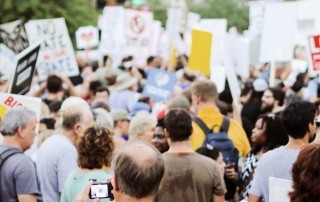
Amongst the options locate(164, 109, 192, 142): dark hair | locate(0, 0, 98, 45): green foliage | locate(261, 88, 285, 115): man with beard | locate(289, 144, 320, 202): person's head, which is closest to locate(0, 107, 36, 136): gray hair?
locate(164, 109, 192, 142): dark hair

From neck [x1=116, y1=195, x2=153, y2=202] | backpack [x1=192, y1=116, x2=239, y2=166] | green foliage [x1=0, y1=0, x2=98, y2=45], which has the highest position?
neck [x1=116, y1=195, x2=153, y2=202]

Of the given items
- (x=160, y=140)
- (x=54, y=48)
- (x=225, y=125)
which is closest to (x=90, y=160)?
(x=160, y=140)

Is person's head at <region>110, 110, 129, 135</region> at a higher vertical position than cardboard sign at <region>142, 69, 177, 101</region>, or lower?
higher

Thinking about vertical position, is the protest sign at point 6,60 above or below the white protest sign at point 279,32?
below

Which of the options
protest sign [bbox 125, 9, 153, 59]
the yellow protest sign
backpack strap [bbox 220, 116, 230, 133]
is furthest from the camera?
protest sign [bbox 125, 9, 153, 59]

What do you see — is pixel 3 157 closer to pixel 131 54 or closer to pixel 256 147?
pixel 256 147

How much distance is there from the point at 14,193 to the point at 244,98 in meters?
6.48

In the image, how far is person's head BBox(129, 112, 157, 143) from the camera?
791 cm

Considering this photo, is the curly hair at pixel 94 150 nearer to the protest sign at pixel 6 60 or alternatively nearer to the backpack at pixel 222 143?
the backpack at pixel 222 143

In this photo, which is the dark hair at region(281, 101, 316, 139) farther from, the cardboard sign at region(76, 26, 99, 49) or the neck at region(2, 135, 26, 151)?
the cardboard sign at region(76, 26, 99, 49)

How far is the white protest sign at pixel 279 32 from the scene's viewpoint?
12445 millimetres

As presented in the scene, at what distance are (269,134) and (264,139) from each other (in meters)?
0.07

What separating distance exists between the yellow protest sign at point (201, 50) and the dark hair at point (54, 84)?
2039 mm

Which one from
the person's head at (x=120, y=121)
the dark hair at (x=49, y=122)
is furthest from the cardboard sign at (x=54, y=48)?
the dark hair at (x=49, y=122)
